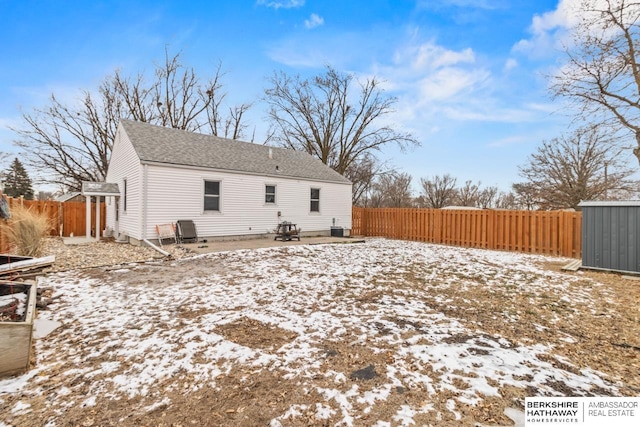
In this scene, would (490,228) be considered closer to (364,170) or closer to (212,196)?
(212,196)

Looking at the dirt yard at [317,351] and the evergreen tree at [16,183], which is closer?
the dirt yard at [317,351]

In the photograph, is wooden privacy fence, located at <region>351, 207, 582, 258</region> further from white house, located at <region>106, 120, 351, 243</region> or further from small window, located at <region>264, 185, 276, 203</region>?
small window, located at <region>264, 185, 276, 203</region>

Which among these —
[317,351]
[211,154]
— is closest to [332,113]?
[211,154]

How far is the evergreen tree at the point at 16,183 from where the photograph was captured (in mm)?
28375

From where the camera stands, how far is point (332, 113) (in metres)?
26.2

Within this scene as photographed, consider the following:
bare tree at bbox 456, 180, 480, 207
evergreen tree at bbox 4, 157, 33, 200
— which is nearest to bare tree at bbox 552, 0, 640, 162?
bare tree at bbox 456, 180, 480, 207

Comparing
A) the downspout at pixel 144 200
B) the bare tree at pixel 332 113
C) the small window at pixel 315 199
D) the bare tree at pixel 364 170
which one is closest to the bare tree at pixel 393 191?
the bare tree at pixel 364 170

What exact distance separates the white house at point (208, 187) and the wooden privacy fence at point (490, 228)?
12.6 ft

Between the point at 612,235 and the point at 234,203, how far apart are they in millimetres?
12416

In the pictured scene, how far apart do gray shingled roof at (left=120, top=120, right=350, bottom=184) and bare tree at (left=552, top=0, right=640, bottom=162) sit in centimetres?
1110

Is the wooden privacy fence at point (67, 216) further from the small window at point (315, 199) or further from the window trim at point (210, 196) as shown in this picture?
the small window at point (315, 199)

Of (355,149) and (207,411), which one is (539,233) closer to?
(207,411)

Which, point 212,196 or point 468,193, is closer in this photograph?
point 212,196

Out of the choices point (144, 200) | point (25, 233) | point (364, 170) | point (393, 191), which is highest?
point (364, 170)
